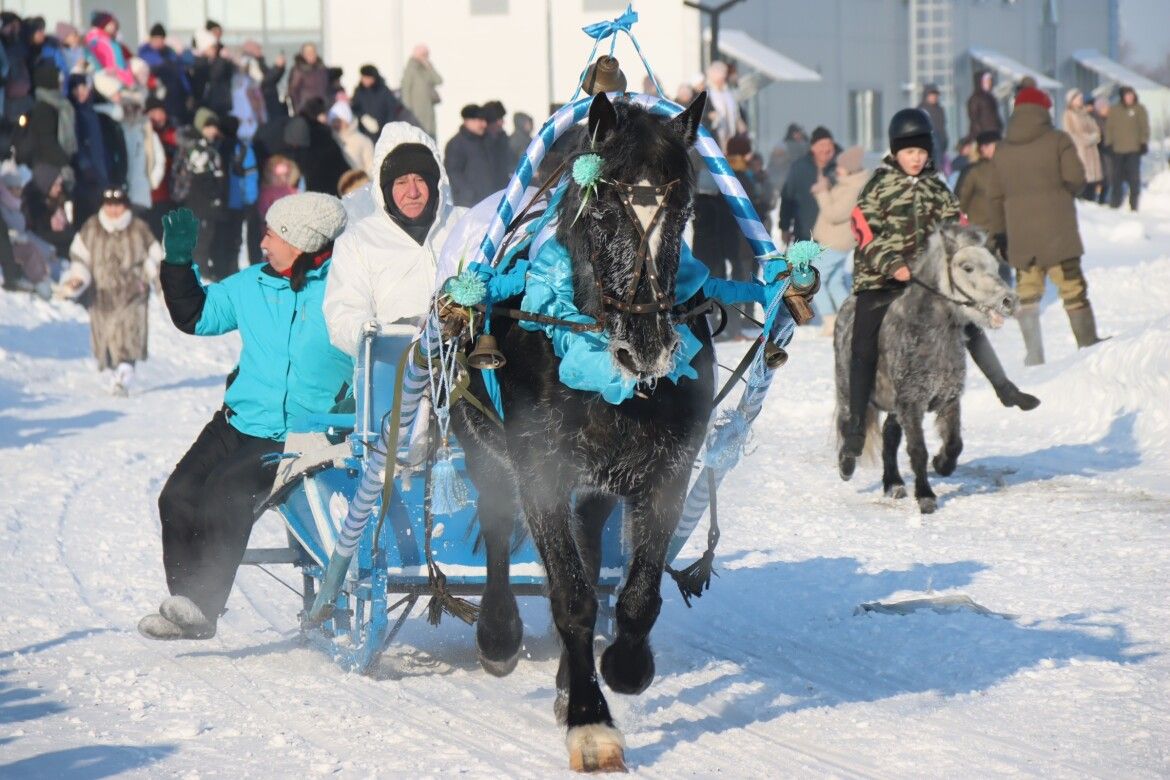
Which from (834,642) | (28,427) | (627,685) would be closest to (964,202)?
(28,427)

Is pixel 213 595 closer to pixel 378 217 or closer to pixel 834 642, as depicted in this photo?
pixel 378 217

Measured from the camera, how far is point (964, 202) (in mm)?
17344

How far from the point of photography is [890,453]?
33.7ft

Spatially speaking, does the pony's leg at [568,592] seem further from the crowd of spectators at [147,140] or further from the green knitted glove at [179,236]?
the crowd of spectators at [147,140]

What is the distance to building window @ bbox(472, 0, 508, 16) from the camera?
2925 cm

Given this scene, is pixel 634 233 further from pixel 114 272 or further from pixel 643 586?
pixel 114 272

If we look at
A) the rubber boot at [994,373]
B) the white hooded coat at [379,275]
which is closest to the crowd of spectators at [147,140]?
the rubber boot at [994,373]

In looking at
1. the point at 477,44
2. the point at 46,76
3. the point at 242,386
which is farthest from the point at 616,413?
the point at 477,44

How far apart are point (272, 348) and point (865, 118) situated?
30.1 m

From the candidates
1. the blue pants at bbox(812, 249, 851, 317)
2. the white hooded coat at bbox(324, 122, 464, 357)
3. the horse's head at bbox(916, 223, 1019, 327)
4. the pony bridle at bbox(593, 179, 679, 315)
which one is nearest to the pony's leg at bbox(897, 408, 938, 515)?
the horse's head at bbox(916, 223, 1019, 327)

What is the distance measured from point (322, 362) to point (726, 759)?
95.6 inches

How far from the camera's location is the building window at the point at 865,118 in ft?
116

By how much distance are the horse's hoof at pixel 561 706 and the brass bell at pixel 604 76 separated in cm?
196

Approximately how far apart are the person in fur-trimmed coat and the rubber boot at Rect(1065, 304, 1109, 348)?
7889 mm
